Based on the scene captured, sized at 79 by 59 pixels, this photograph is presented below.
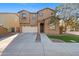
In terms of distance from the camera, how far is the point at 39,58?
6113 millimetres

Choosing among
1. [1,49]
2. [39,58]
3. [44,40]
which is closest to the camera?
[39,58]

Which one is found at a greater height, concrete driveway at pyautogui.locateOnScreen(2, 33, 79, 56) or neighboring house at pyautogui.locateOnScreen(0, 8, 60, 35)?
neighboring house at pyautogui.locateOnScreen(0, 8, 60, 35)

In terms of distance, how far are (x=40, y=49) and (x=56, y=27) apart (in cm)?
103

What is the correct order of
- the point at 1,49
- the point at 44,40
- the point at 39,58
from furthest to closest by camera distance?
the point at 44,40 < the point at 1,49 < the point at 39,58

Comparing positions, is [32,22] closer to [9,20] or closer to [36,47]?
[9,20]

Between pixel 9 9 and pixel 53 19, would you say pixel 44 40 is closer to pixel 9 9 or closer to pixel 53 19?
pixel 53 19

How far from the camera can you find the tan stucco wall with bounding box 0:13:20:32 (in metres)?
6.88

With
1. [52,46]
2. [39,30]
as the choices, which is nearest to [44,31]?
[39,30]

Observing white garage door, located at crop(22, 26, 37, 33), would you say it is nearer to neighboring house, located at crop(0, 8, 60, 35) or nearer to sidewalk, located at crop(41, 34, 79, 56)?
neighboring house, located at crop(0, 8, 60, 35)

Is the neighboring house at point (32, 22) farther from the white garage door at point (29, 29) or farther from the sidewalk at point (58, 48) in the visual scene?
the sidewalk at point (58, 48)

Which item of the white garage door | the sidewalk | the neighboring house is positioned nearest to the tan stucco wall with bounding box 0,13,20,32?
the neighboring house

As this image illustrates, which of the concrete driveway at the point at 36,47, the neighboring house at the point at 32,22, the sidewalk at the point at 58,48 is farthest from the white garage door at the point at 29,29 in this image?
the sidewalk at the point at 58,48

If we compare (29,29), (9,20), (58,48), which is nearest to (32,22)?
(29,29)

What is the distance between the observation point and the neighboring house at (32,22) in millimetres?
6969
